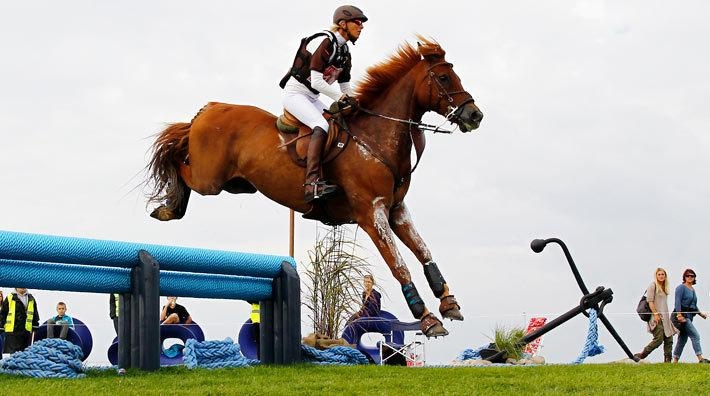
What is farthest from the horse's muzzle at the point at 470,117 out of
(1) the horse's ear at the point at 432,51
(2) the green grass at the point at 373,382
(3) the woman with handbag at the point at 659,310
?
(3) the woman with handbag at the point at 659,310

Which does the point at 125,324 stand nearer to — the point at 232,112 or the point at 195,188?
the point at 195,188

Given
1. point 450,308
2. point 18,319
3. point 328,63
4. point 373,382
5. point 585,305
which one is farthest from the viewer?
point 18,319

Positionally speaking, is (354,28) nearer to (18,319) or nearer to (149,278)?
(149,278)

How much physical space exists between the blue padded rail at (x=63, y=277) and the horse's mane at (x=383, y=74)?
2196 millimetres

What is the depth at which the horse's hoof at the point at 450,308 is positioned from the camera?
7.27 m

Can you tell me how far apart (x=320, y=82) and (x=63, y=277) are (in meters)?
2.26

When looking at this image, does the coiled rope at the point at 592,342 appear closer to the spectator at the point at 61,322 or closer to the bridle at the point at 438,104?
the bridle at the point at 438,104

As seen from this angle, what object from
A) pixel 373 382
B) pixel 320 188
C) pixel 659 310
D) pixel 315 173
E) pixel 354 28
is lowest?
pixel 373 382

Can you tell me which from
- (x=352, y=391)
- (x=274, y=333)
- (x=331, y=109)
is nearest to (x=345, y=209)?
(x=331, y=109)

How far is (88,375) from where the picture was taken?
711 centimetres

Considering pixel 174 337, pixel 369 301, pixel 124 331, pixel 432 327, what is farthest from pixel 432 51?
pixel 174 337

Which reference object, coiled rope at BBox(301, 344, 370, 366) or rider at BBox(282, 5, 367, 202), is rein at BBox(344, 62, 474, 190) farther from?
coiled rope at BBox(301, 344, 370, 366)

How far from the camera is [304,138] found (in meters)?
7.73

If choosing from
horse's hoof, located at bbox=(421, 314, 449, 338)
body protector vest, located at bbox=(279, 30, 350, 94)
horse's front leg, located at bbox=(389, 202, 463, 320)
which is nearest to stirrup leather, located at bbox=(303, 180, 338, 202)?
horse's front leg, located at bbox=(389, 202, 463, 320)
